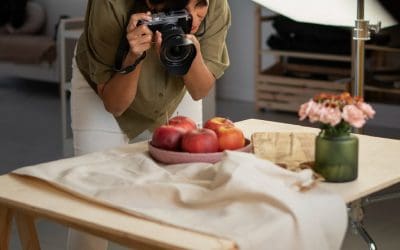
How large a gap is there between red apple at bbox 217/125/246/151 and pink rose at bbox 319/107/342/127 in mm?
274

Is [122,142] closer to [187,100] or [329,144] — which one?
[187,100]

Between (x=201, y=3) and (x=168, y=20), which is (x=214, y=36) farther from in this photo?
(x=168, y=20)

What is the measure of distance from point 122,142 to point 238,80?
3.81 meters

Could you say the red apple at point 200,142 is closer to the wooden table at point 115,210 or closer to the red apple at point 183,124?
the red apple at point 183,124

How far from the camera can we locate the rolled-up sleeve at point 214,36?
2.64m

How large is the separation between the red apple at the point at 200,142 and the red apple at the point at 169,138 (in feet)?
0.09

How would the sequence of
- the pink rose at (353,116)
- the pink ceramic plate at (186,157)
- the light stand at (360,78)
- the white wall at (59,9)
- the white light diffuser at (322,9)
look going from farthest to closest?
the white wall at (59,9), the white light diffuser at (322,9), the light stand at (360,78), the pink ceramic plate at (186,157), the pink rose at (353,116)

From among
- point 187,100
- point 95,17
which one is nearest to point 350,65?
point 187,100

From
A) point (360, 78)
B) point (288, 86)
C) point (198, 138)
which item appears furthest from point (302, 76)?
point (198, 138)

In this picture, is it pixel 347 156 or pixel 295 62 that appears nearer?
pixel 347 156

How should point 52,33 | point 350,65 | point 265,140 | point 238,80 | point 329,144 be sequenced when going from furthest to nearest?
point 52,33 < point 238,80 < point 350,65 < point 265,140 < point 329,144

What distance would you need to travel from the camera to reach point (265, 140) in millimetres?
2354

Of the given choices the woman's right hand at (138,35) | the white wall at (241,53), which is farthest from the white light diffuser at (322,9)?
the white wall at (241,53)

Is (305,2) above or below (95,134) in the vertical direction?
above
